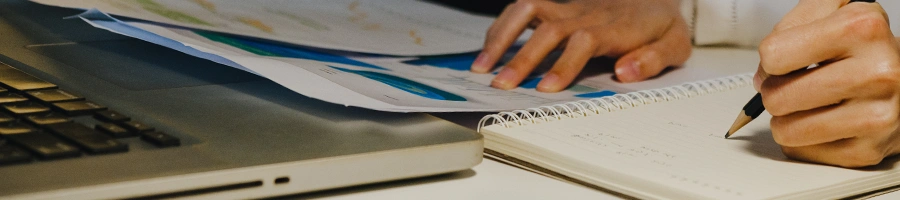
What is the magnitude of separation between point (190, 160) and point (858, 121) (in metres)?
0.34

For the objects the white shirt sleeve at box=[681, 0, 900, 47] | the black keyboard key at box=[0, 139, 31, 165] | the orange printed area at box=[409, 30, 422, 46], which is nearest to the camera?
the black keyboard key at box=[0, 139, 31, 165]

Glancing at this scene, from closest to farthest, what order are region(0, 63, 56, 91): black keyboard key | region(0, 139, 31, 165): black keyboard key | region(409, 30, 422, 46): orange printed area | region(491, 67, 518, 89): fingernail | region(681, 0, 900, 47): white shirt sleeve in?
region(0, 139, 31, 165): black keyboard key
region(0, 63, 56, 91): black keyboard key
region(491, 67, 518, 89): fingernail
region(409, 30, 422, 46): orange printed area
region(681, 0, 900, 47): white shirt sleeve

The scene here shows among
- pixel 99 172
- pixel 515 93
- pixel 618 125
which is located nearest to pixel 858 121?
pixel 618 125

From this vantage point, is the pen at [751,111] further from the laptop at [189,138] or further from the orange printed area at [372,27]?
the orange printed area at [372,27]

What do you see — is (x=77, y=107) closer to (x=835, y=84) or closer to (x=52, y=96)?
(x=52, y=96)

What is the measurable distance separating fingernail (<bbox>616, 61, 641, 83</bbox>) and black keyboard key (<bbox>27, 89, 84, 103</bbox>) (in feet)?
1.51

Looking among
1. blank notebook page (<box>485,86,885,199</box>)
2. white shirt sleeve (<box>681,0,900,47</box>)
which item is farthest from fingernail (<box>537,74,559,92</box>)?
white shirt sleeve (<box>681,0,900,47</box>)

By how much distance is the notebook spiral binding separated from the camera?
0.55 m

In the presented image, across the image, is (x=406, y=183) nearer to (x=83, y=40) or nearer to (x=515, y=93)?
(x=515, y=93)

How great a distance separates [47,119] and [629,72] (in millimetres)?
502

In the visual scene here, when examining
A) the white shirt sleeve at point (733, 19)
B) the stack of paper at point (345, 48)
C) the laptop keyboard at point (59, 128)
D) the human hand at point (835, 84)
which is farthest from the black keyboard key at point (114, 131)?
the white shirt sleeve at point (733, 19)

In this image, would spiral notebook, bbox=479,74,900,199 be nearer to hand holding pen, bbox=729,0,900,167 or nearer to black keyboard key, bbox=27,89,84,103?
hand holding pen, bbox=729,0,900,167

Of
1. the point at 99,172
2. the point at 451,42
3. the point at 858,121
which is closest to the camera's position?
the point at 99,172

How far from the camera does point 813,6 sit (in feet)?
1.62
